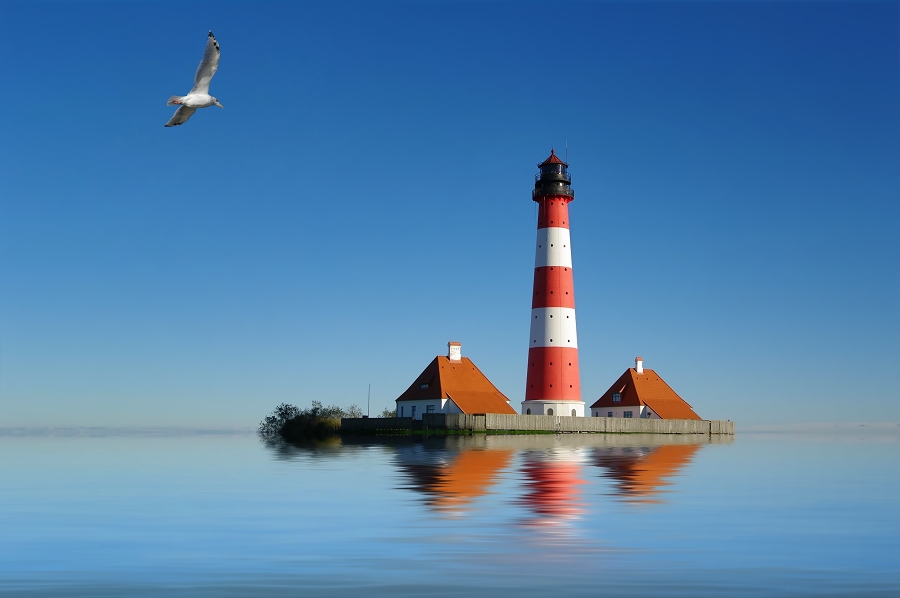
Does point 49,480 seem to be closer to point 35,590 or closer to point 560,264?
point 35,590

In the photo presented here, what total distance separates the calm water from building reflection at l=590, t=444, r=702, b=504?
13cm

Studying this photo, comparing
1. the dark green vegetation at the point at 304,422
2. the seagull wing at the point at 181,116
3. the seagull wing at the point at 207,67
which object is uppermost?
the seagull wing at the point at 207,67

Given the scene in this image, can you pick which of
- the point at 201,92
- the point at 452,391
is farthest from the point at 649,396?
the point at 201,92

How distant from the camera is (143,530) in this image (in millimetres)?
13438

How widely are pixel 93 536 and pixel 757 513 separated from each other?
11.1 metres

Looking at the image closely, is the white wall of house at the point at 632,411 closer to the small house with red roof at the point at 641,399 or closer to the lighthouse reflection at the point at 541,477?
the small house with red roof at the point at 641,399

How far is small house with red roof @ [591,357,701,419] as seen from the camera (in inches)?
2798

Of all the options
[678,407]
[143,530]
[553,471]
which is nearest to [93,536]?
[143,530]

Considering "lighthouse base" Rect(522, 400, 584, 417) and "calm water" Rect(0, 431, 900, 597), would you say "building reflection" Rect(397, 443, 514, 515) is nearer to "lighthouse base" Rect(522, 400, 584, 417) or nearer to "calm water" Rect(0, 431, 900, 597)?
"calm water" Rect(0, 431, 900, 597)

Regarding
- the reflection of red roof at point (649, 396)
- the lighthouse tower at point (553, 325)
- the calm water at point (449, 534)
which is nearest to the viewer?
the calm water at point (449, 534)

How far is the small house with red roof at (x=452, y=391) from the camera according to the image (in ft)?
207

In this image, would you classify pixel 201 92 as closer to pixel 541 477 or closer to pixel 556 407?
pixel 541 477

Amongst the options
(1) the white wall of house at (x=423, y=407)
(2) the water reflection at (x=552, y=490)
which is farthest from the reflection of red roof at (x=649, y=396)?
(2) the water reflection at (x=552, y=490)

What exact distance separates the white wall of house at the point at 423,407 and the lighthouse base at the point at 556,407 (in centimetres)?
531
